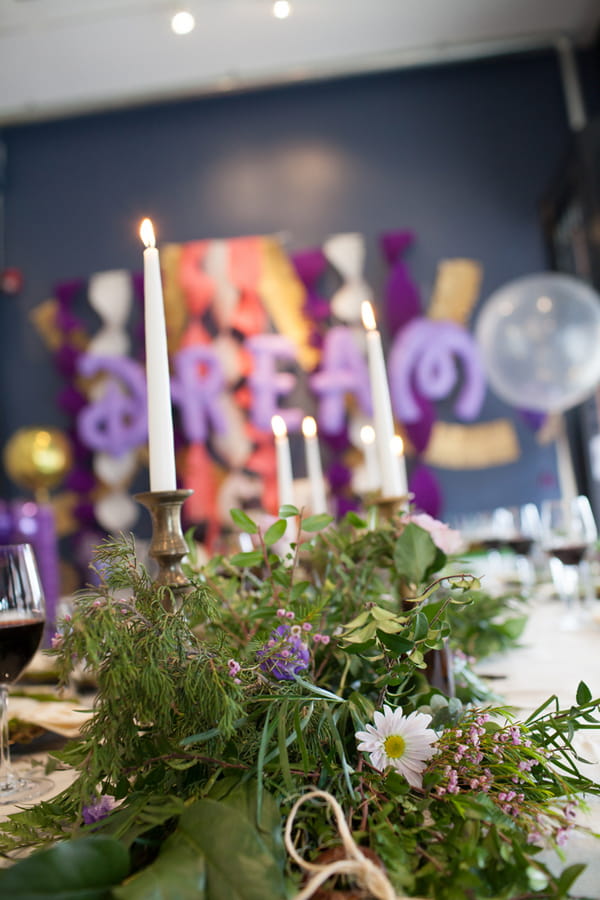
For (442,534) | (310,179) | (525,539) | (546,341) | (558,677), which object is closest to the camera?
(442,534)

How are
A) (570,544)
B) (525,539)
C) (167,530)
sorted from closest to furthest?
(167,530)
(570,544)
(525,539)

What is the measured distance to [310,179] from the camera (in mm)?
3994

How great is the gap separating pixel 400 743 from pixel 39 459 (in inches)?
138

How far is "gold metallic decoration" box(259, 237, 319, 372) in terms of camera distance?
3.77 m

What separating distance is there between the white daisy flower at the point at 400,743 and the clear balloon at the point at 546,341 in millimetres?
2810

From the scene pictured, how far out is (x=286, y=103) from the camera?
404cm

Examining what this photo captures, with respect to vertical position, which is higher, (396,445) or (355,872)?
(396,445)

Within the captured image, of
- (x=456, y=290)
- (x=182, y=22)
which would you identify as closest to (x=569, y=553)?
(x=456, y=290)

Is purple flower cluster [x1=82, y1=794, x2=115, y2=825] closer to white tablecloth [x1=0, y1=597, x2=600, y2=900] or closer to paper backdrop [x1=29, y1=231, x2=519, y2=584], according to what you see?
white tablecloth [x1=0, y1=597, x2=600, y2=900]

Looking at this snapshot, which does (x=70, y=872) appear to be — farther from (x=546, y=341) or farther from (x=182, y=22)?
(x=182, y=22)

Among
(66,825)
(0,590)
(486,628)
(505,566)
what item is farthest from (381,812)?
(505,566)

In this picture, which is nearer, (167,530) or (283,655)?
(283,655)

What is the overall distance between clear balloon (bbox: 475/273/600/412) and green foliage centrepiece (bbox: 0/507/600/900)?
8.87ft

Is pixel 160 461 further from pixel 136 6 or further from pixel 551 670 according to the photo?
pixel 136 6
